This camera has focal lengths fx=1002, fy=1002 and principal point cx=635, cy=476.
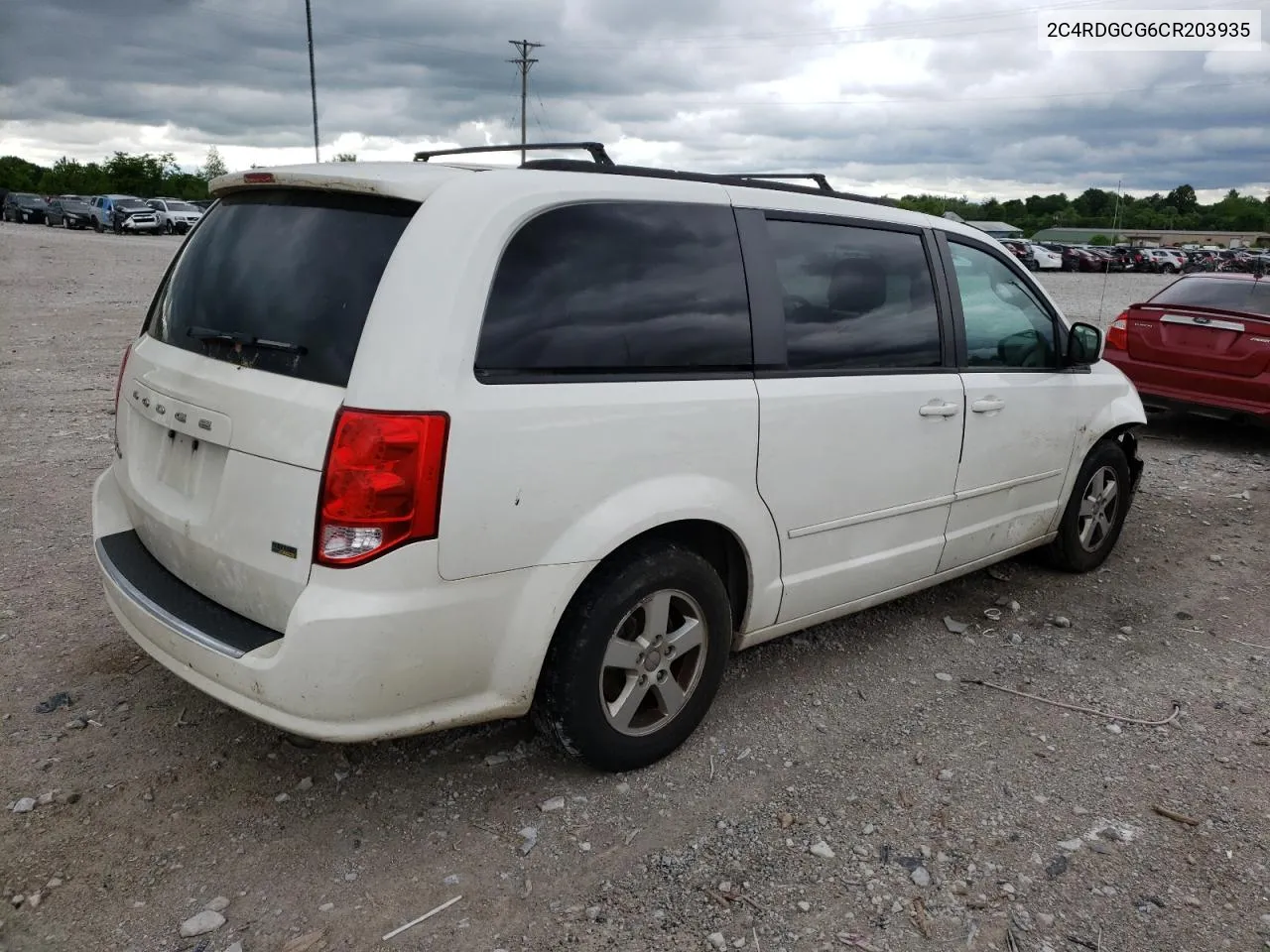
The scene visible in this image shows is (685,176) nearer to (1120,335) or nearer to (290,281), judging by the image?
(290,281)

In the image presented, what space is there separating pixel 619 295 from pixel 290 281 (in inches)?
36.3

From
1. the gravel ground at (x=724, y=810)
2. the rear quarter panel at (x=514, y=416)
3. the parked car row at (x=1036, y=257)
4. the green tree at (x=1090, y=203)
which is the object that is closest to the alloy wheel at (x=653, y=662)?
the gravel ground at (x=724, y=810)

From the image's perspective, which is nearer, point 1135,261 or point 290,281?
point 290,281

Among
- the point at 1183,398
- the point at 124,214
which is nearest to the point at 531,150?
the point at 1183,398

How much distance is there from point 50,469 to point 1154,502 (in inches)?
280

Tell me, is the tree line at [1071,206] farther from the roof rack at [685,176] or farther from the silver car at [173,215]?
the roof rack at [685,176]

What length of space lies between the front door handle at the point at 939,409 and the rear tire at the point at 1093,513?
54.0 inches

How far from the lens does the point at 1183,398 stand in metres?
8.35

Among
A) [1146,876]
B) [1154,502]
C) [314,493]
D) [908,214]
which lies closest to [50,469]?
[314,493]

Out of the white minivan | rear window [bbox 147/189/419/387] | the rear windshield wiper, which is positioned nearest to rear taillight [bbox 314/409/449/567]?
the white minivan

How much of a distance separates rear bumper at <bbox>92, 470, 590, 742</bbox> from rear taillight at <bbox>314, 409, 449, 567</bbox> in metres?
0.06

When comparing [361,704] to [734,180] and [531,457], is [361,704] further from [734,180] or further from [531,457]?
[734,180]

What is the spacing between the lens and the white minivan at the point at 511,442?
2.52 m

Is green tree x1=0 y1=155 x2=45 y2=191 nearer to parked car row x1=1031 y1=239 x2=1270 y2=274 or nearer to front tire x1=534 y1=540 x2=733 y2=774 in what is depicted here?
parked car row x1=1031 y1=239 x2=1270 y2=274
